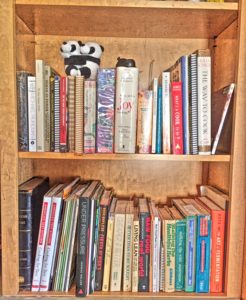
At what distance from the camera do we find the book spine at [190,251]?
2.70 feet

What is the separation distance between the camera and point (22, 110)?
2.67ft

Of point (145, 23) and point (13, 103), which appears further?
point (145, 23)

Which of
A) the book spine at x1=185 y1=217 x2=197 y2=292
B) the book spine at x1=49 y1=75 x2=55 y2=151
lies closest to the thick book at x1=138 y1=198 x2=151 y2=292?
the book spine at x1=185 y1=217 x2=197 y2=292

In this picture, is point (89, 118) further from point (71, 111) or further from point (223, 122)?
point (223, 122)

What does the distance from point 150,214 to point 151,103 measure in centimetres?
31

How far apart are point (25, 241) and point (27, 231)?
0.09 feet

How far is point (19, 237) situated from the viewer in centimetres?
81

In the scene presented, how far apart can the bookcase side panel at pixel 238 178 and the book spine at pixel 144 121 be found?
0.74 feet

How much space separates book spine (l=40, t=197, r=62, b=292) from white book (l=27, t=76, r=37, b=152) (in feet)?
0.54

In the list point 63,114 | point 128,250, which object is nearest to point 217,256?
point 128,250

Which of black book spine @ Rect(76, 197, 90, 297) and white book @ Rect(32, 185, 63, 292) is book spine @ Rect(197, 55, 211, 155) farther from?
white book @ Rect(32, 185, 63, 292)

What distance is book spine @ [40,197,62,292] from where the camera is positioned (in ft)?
2.70

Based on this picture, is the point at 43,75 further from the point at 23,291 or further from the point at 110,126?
the point at 23,291

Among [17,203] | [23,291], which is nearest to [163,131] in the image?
[17,203]
